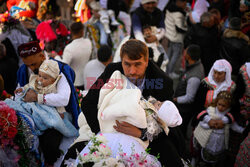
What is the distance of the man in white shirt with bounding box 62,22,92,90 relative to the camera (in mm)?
4836

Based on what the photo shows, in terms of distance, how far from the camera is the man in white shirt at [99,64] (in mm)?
4328

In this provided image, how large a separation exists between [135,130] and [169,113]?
34cm

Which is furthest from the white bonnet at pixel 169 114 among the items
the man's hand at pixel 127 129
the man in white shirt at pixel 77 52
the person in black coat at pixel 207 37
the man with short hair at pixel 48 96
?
the person in black coat at pixel 207 37

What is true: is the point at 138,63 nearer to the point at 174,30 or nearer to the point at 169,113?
the point at 169,113

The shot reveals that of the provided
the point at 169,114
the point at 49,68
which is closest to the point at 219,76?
the point at 169,114

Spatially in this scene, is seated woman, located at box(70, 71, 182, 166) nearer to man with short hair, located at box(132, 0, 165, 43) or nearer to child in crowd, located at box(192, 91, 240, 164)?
child in crowd, located at box(192, 91, 240, 164)

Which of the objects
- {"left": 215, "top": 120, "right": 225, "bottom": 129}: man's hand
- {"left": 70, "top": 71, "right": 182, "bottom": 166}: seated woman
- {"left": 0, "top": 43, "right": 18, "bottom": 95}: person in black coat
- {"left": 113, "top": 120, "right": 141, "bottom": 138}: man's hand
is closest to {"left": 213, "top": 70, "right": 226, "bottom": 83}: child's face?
{"left": 215, "top": 120, "right": 225, "bottom": 129}: man's hand

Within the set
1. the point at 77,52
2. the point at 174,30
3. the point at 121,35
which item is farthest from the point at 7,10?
the point at 174,30

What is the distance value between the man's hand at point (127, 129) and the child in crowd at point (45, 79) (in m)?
1.26

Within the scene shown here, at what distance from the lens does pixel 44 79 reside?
9.87ft

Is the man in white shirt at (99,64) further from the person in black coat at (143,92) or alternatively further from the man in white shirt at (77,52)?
the person in black coat at (143,92)

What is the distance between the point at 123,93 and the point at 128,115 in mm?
214

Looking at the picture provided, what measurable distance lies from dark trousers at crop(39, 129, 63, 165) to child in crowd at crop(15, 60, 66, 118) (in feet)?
1.40

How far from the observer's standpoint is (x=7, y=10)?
5.17 metres
